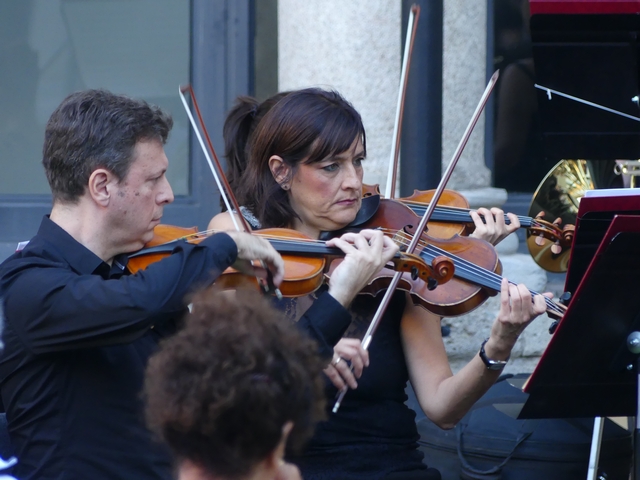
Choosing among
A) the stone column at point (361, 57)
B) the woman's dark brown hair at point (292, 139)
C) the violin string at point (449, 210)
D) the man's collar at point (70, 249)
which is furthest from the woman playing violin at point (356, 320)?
the stone column at point (361, 57)

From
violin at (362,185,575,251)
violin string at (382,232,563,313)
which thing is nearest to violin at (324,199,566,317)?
violin string at (382,232,563,313)

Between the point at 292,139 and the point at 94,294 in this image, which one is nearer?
the point at 94,294

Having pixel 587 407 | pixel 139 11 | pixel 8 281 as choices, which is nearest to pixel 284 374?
pixel 8 281

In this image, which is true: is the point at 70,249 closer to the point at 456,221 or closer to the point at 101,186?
the point at 101,186

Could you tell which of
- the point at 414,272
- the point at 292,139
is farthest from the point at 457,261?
the point at 292,139

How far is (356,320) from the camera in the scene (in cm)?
220

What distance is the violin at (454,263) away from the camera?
2.13m

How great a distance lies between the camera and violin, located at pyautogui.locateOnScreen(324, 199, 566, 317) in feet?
7.00

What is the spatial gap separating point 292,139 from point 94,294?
0.83 metres

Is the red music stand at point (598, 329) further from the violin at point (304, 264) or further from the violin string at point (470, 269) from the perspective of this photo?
the violin at point (304, 264)

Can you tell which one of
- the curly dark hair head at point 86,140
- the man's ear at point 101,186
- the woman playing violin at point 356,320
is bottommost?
the woman playing violin at point 356,320

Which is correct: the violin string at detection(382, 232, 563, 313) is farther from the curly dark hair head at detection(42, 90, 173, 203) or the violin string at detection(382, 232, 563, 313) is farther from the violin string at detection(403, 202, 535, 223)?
the curly dark hair head at detection(42, 90, 173, 203)

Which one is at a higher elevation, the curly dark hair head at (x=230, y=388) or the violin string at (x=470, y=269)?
the curly dark hair head at (x=230, y=388)

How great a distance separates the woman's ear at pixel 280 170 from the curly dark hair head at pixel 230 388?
137 cm
